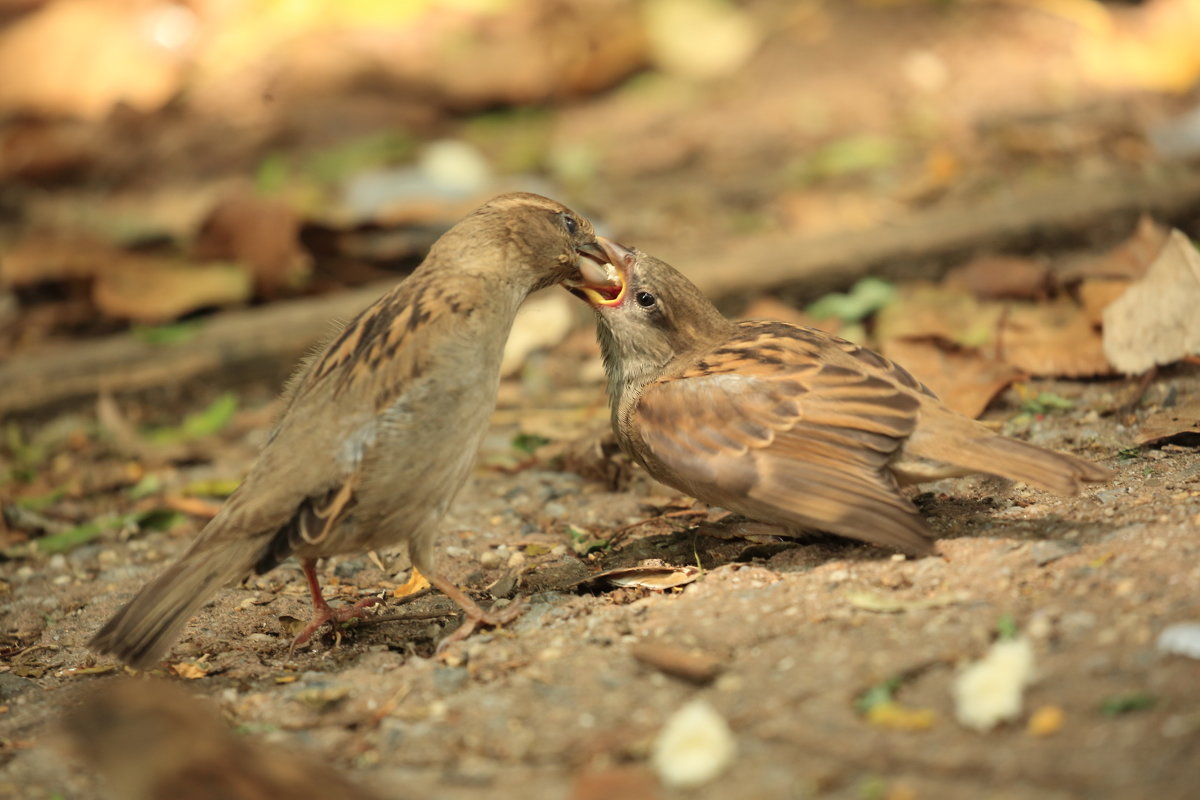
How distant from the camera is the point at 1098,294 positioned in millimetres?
6195

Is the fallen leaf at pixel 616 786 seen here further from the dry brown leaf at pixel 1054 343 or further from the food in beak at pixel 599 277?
the dry brown leaf at pixel 1054 343

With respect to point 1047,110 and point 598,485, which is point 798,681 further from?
point 1047,110

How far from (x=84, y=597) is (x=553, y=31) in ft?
23.7

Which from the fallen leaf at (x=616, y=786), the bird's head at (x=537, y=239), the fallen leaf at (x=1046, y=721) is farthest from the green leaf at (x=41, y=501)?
the fallen leaf at (x=1046, y=721)

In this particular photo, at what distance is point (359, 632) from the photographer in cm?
464

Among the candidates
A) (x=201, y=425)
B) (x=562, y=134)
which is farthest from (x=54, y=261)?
(x=562, y=134)

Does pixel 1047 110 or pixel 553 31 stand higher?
pixel 553 31

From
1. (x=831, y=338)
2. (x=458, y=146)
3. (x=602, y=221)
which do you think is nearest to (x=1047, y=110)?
(x=602, y=221)

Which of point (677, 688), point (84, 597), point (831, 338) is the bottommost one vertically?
point (84, 597)

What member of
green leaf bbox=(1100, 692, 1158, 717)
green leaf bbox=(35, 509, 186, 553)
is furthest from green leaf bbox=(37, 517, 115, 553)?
green leaf bbox=(1100, 692, 1158, 717)

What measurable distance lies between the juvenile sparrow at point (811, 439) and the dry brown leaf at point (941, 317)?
1.50 m

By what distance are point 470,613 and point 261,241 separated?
4.35m

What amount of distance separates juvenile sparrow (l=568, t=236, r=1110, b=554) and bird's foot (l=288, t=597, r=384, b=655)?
1239 millimetres

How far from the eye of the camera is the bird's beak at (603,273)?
5.29 metres
